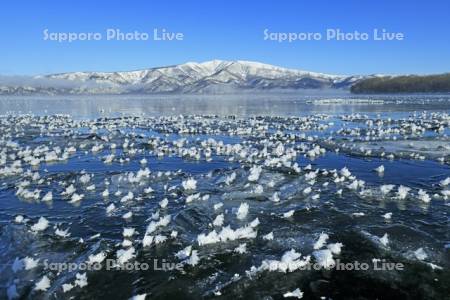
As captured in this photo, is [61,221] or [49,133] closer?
[61,221]

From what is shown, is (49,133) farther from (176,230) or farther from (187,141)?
(176,230)

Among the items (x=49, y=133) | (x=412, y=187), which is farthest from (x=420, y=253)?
(x=49, y=133)

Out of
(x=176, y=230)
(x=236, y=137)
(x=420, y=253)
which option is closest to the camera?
(x=420, y=253)

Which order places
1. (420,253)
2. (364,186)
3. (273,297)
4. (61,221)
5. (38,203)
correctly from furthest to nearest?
(364,186) < (38,203) < (61,221) < (420,253) < (273,297)

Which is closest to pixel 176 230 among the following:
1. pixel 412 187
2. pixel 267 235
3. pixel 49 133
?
pixel 267 235

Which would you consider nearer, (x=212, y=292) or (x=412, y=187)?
(x=212, y=292)

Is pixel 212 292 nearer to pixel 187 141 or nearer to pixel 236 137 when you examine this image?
pixel 187 141
